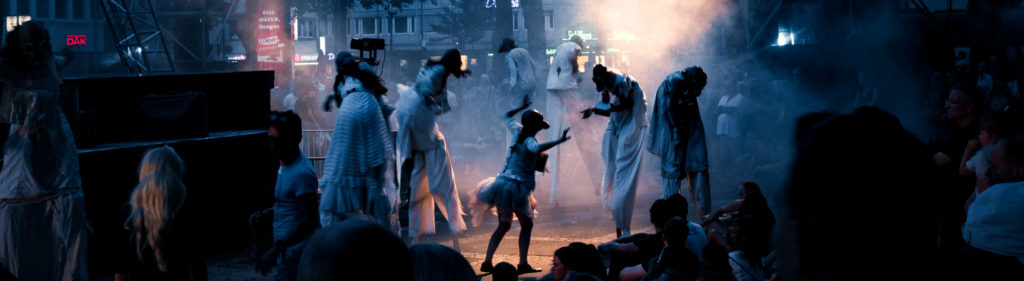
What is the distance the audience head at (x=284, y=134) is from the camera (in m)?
5.44

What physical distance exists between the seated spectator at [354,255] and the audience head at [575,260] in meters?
3.63

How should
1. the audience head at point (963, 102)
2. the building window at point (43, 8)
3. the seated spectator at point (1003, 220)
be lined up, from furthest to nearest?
1. the building window at point (43, 8)
2. the audience head at point (963, 102)
3. the seated spectator at point (1003, 220)

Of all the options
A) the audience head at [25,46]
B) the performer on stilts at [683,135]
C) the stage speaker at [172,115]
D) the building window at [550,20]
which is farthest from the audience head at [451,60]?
the building window at [550,20]

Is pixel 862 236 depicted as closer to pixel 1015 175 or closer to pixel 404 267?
pixel 404 267

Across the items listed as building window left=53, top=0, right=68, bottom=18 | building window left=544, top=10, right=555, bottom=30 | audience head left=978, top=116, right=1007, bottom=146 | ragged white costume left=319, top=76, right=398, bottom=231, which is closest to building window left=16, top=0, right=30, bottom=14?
building window left=53, top=0, right=68, bottom=18

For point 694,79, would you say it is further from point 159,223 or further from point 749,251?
point 159,223

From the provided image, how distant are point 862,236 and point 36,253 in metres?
6.32

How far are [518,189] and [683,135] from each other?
7.68ft

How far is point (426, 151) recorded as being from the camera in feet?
25.9

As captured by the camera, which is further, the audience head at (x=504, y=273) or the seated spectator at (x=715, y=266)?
the audience head at (x=504, y=273)

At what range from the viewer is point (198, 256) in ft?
19.7

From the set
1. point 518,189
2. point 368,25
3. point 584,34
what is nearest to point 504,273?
point 518,189

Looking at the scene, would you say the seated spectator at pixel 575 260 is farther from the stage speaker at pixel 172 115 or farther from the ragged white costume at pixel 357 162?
the stage speaker at pixel 172 115

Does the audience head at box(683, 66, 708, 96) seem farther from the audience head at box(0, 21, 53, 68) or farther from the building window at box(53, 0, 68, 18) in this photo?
the building window at box(53, 0, 68, 18)
